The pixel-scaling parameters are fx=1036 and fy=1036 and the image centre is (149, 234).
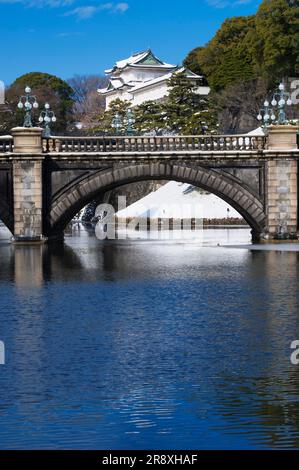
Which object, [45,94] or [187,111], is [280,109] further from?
[45,94]

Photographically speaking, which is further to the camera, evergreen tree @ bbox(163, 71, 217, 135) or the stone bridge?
evergreen tree @ bbox(163, 71, 217, 135)

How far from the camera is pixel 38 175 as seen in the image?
2258 inches

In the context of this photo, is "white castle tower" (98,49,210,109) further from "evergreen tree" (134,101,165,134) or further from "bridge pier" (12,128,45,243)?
"bridge pier" (12,128,45,243)

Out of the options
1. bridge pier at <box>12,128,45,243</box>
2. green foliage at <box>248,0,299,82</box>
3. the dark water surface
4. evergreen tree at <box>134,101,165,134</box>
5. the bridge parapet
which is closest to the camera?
the dark water surface

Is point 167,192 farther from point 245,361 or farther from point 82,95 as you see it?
point 82,95

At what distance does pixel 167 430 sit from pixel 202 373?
4.05 metres

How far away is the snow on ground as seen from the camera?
86750 mm

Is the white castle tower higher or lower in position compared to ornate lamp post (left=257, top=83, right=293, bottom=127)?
higher

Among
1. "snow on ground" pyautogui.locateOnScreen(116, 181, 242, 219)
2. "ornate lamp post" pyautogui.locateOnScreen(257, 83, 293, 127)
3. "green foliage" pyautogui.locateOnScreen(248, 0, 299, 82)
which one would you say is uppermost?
"green foliage" pyautogui.locateOnScreen(248, 0, 299, 82)

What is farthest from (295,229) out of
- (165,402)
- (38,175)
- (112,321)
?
(165,402)

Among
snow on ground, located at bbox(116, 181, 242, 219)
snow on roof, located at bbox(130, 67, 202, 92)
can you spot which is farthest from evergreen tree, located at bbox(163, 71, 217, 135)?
snow on roof, located at bbox(130, 67, 202, 92)

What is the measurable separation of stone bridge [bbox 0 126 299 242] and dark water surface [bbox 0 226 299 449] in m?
18.5

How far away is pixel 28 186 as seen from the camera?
57.6 metres

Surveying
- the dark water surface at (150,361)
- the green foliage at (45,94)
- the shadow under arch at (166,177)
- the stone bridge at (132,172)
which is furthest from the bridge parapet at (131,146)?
the green foliage at (45,94)
